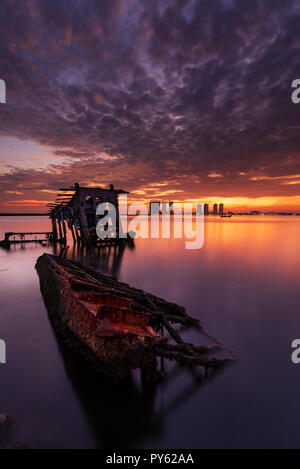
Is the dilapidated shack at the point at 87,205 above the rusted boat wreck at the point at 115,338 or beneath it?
above

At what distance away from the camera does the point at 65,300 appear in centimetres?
677

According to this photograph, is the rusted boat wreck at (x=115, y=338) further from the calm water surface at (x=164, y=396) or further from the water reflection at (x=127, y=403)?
the calm water surface at (x=164, y=396)
